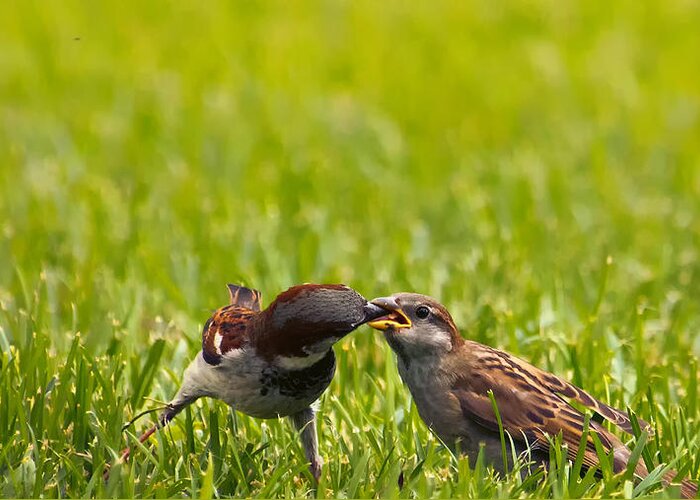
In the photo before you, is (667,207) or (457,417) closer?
(457,417)

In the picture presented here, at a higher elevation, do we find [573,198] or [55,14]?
[55,14]

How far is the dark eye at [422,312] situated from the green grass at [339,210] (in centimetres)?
46

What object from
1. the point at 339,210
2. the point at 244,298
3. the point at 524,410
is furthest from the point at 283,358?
the point at 339,210

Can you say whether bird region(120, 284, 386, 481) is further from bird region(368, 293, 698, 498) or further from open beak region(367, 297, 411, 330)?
bird region(368, 293, 698, 498)

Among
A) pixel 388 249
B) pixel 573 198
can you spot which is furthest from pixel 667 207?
pixel 388 249

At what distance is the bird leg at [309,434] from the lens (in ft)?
16.7

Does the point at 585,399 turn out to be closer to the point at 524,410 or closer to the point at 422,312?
the point at 524,410

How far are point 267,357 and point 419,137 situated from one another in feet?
20.5

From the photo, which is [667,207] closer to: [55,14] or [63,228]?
[63,228]

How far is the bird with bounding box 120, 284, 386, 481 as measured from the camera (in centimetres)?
477

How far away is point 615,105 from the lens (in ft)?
38.7

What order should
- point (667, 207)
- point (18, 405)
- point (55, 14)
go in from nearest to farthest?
point (18, 405), point (667, 207), point (55, 14)

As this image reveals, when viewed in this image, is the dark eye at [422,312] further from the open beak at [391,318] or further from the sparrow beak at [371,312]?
the sparrow beak at [371,312]

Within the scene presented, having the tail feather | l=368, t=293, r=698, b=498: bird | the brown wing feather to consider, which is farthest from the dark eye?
the tail feather
